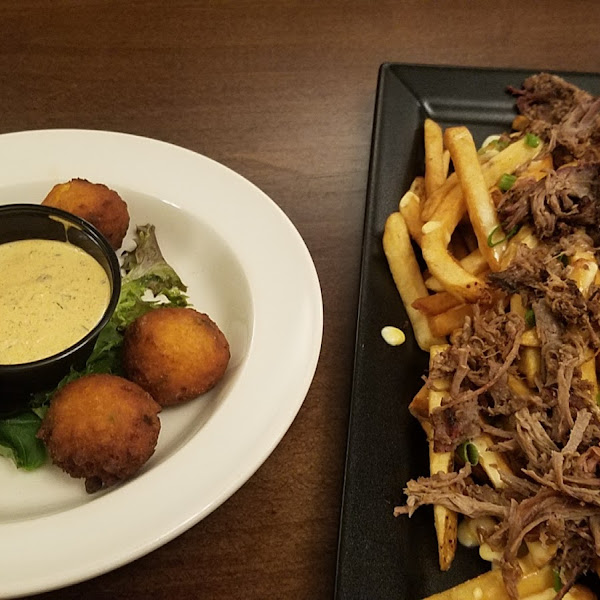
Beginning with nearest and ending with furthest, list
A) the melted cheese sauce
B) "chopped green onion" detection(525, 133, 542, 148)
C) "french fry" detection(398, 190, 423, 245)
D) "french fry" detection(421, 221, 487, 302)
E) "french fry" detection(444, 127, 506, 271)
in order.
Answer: the melted cheese sauce → "french fry" detection(421, 221, 487, 302) → "french fry" detection(444, 127, 506, 271) → "french fry" detection(398, 190, 423, 245) → "chopped green onion" detection(525, 133, 542, 148)

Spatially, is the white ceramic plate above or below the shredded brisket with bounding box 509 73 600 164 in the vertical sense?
below

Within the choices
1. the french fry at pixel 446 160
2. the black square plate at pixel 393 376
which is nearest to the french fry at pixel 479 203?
the french fry at pixel 446 160

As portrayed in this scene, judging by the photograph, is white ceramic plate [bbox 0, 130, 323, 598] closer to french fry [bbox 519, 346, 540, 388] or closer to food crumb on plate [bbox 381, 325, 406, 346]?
food crumb on plate [bbox 381, 325, 406, 346]

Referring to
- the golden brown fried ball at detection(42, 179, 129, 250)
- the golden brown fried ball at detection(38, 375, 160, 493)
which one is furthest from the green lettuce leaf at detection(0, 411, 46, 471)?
the golden brown fried ball at detection(42, 179, 129, 250)

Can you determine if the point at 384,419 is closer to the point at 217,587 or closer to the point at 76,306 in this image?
→ the point at 217,587

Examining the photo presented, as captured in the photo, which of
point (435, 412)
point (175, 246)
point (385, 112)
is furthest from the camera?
point (385, 112)

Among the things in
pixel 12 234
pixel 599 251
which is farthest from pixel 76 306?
pixel 599 251

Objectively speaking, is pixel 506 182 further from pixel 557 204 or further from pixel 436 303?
pixel 436 303
